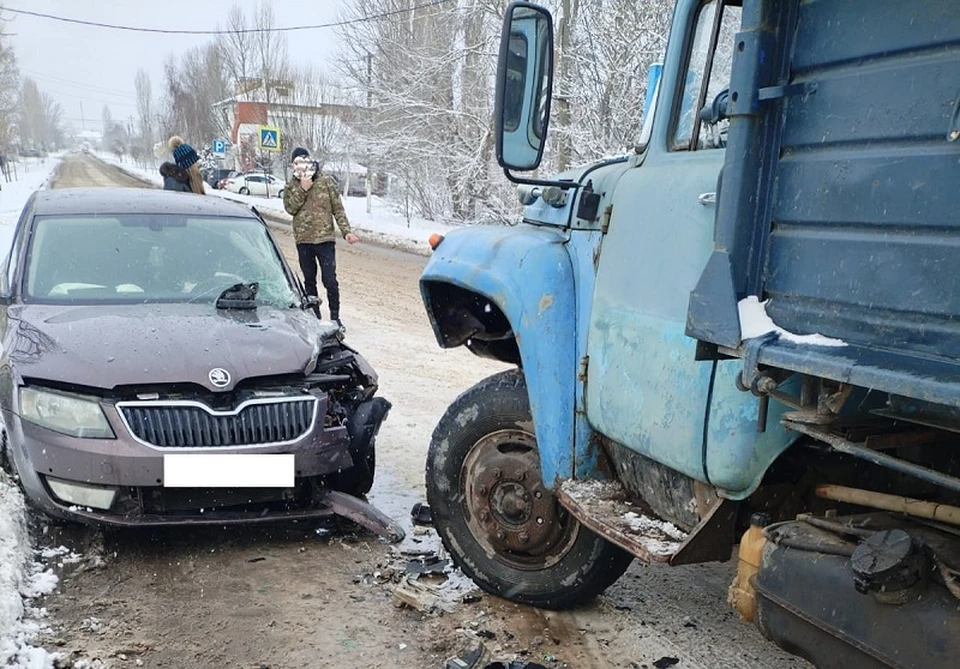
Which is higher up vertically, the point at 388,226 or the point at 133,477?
the point at 133,477

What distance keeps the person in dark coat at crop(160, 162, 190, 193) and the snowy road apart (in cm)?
620

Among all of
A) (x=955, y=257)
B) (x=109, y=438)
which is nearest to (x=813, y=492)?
(x=955, y=257)

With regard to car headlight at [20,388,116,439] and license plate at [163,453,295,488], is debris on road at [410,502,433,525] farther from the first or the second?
car headlight at [20,388,116,439]

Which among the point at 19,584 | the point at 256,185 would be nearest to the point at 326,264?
the point at 19,584

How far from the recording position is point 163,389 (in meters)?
3.57

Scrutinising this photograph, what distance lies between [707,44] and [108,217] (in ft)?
12.2

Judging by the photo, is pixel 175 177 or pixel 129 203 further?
pixel 175 177

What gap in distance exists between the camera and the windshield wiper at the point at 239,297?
4.43 metres

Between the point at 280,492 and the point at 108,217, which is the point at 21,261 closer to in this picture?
the point at 108,217

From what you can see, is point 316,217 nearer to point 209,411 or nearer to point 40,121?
point 209,411


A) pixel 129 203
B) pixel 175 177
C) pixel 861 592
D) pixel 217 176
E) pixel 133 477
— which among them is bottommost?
pixel 217 176

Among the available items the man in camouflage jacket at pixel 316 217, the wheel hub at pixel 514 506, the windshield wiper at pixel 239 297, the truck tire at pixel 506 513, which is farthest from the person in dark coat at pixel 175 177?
the wheel hub at pixel 514 506

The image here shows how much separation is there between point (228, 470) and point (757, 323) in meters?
2.41

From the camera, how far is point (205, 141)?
2176 inches
